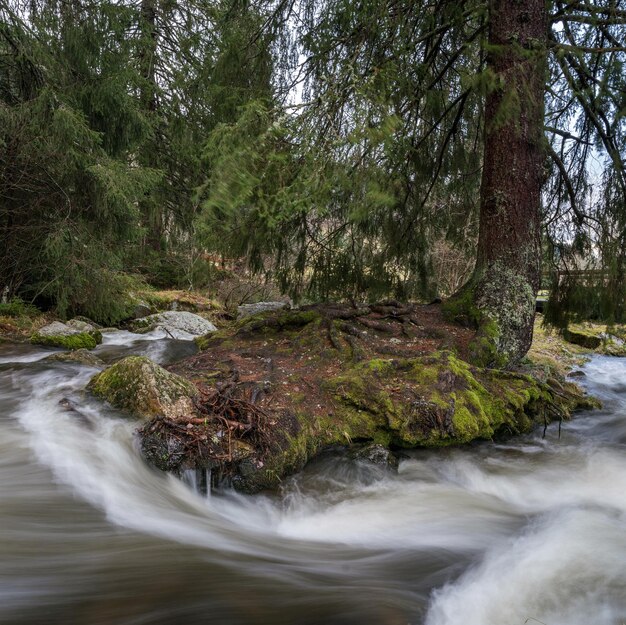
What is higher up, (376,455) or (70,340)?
(70,340)

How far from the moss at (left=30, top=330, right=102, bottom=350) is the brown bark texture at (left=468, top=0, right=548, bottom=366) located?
620 centimetres

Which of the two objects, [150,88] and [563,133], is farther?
[150,88]

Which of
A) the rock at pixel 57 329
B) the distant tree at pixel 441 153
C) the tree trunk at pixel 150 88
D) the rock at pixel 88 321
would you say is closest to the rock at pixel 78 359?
the distant tree at pixel 441 153

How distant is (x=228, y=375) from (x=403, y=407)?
5.31 feet

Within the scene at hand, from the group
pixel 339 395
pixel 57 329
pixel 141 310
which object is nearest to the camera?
pixel 339 395

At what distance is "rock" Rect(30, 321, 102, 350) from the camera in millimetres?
7430

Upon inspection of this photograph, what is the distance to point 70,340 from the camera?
7727mm

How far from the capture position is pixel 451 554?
2.92 m

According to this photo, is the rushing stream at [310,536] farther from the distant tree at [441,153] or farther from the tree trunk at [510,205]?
the distant tree at [441,153]

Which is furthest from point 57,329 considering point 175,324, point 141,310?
point 141,310

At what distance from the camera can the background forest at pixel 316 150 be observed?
13.9 ft

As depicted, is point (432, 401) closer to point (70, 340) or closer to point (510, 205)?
point (510, 205)

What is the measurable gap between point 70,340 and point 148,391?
16.2 feet

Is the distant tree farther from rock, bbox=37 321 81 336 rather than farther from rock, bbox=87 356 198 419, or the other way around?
rock, bbox=37 321 81 336
